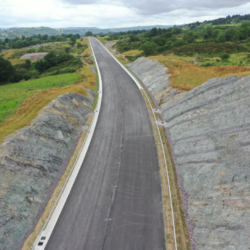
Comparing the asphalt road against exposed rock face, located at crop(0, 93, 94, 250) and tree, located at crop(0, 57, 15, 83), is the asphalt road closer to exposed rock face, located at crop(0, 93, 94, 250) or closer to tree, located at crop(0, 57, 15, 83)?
exposed rock face, located at crop(0, 93, 94, 250)

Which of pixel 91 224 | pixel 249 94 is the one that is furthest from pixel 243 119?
pixel 91 224

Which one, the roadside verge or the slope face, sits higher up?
the slope face

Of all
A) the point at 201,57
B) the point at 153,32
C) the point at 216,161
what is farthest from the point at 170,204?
the point at 153,32

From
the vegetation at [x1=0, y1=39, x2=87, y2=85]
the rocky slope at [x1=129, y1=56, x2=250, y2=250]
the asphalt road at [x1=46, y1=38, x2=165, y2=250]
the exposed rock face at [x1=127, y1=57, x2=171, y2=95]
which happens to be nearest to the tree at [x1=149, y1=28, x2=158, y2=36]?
the vegetation at [x1=0, y1=39, x2=87, y2=85]

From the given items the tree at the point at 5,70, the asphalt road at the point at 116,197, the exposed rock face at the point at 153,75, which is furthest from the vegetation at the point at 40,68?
the asphalt road at the point at 116,197

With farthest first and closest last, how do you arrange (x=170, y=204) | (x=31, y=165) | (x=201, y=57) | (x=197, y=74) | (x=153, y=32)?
(x=153, y=32)
(x=201, y=57)
(x=197, y=74)
(x=31, y=165)
(x=170, y=204)

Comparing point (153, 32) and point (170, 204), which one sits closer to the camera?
point (170, 204)

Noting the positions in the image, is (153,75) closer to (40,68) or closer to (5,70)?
(5,70)
